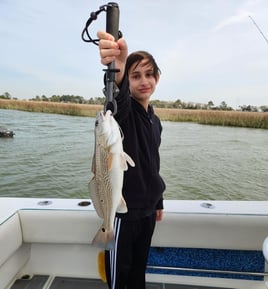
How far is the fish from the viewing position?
0.75 metres

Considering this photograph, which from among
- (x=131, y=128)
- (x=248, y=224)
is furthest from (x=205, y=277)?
(x=131, y=128)

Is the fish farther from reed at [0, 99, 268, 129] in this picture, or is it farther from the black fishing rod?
reed at [0, 99, 268, 129]

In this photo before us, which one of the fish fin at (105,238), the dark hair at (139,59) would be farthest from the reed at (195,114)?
the fish fin at (105,238)

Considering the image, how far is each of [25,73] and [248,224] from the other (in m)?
16.1

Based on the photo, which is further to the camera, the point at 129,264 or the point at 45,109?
the point at 45,109

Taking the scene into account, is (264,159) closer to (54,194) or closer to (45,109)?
(54,194)

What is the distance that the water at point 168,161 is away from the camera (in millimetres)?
6078

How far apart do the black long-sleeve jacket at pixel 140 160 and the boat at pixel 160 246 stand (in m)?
0.50

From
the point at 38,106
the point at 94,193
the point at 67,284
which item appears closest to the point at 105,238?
the point at 94,193

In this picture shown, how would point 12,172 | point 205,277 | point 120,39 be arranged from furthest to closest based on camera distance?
point 12,172
point 205,277
point 120,39

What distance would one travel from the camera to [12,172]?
22.3 ft

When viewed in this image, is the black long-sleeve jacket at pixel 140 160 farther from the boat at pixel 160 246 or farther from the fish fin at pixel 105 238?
the boat at pixel 160 246

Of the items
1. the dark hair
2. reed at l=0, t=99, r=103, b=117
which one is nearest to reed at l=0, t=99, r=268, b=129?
reed at l=0, t=99, r=103, b=117

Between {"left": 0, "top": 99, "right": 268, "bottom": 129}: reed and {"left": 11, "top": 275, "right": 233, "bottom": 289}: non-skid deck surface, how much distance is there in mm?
10141
